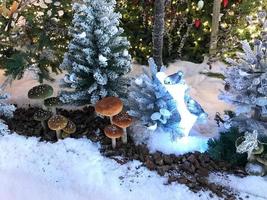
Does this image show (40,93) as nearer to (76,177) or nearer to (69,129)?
(69,129)

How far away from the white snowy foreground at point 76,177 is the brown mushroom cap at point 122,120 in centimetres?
31

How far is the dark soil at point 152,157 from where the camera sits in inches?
128

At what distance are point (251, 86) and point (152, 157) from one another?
3.04 feet

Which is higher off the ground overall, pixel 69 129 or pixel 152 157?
pixel 69 129

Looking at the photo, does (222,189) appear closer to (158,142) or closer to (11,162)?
(158,142)

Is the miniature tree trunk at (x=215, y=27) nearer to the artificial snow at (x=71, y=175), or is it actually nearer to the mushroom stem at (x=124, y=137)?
the mushroom stem at (x=124, y=137)

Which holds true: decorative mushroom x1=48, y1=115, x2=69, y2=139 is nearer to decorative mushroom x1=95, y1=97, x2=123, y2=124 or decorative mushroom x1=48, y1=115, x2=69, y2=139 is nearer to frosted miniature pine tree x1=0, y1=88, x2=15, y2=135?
decorative mushroom x1=95, y1=97, x2=123, y2=124

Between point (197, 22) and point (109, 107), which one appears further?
point (197, 22)

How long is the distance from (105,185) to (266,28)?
66.2 inches

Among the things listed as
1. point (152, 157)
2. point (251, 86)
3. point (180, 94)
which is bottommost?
point (152, 157)

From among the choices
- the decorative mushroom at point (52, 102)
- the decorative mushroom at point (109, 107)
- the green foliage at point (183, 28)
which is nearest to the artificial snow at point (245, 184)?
the decorative mushroom at point (109, 107)

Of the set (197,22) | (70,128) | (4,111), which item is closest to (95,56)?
(70,128)

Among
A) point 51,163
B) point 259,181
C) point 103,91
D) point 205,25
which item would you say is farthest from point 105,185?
point 205,25

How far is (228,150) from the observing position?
3.37m
